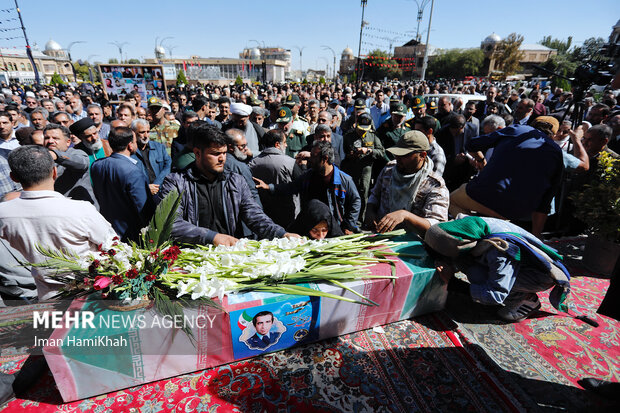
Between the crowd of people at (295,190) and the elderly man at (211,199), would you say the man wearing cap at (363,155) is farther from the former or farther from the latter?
the elderly man at (211,199)

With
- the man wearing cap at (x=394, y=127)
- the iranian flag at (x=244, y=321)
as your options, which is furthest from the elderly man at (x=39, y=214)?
the man wearing cap at (x=394, y=127)

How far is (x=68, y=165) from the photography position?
3783 millimetres

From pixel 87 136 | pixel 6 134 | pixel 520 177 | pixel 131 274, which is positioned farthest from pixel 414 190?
pixel 6 134

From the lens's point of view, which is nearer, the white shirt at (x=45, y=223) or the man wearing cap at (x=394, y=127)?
the white shirt at (x=45, y=223)

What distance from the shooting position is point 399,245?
2719mm

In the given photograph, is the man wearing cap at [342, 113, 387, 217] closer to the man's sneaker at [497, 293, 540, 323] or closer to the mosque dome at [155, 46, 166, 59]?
the man's sneaker at [497, 293, 540, 323]

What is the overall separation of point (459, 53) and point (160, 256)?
73.6 m

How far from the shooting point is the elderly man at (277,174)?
4.10 m

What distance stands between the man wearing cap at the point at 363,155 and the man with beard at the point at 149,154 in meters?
2.96

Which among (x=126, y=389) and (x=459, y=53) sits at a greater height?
(x=459, y=53)

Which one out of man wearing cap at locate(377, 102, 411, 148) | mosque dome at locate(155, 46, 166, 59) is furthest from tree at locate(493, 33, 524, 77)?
mosque dome at locate(155, 46, 166, 59)

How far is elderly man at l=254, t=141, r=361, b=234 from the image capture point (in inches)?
130

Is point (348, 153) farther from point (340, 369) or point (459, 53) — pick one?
point (459, 53)

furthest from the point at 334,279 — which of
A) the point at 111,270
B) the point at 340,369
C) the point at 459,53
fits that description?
the point at 459,53
